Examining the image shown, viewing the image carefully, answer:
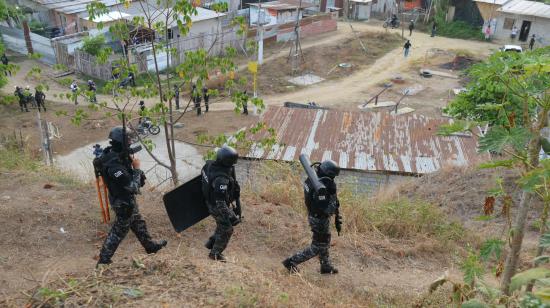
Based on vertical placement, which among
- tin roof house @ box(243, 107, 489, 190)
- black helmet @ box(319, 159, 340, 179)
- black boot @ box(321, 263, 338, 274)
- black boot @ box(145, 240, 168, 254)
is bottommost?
tin roof house @ box(243, 107, 489, 190)

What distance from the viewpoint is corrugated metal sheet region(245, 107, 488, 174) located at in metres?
11.3

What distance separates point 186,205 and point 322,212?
187 centimetres

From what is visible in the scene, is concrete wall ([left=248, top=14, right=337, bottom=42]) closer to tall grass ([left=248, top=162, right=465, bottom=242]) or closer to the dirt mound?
tall grass ([left=248, top=162, right=465, bottom=242])

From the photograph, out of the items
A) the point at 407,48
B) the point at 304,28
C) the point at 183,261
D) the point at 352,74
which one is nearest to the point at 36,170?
the point at 183,261

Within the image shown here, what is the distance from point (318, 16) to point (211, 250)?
27.5m

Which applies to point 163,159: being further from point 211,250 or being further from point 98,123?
point 211,250

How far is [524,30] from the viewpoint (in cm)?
2950

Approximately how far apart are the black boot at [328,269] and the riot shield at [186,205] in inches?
69.7

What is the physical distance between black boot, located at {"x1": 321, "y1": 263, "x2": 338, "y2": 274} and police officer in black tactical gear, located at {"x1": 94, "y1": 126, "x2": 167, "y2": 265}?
8.46 ft

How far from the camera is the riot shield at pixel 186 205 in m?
6.36

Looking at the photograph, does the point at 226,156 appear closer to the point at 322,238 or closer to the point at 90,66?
the point at 322,238

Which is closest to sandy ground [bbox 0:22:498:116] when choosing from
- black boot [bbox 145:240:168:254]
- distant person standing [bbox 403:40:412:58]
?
distant person standing [bbox 403:40:412:58]

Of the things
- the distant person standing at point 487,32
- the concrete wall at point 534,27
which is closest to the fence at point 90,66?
the distant person standing at point 487,32

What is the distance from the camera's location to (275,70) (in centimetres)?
2522
